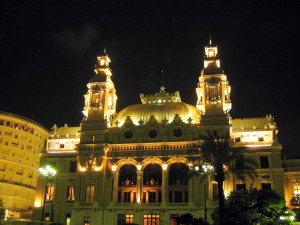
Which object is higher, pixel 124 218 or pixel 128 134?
pixel 128 134

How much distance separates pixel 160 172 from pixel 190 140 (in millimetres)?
9439

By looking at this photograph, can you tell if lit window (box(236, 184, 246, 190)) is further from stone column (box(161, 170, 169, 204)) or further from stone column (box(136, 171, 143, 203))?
stone column (box(136, 171, 143, 203))

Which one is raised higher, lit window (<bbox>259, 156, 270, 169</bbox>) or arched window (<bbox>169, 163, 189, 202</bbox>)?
lit window (<bbox>259, 156, 270, 169</bbox>)

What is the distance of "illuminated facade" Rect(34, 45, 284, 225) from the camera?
73.1 meters

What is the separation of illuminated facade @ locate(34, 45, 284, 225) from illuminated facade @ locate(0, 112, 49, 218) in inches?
806

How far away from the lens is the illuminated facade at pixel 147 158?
240ft

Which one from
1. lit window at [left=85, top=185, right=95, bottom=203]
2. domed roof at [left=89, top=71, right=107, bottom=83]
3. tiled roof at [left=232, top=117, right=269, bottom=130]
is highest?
domed roof at [left=89, top=71, right=107, bottom=83]

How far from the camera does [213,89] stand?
269ft

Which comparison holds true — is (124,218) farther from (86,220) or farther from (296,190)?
(296,190)

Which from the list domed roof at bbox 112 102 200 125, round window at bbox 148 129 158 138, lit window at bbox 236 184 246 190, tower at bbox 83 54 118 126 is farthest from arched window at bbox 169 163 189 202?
tower at bbox 83 54 118 126

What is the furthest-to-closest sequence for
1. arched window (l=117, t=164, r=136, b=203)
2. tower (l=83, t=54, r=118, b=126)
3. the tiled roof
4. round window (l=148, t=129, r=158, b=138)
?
tower (l=83, t=54, r=118, b=126)
the tiled roof
round window (l=148, t=129, r=158, b=138)
arched window (l=117, t=164, r=136, b=203)

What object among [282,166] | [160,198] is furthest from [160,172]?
[282,166]

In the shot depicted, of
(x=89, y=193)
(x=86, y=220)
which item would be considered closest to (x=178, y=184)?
(x=89, y=193)

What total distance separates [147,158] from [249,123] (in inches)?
993
